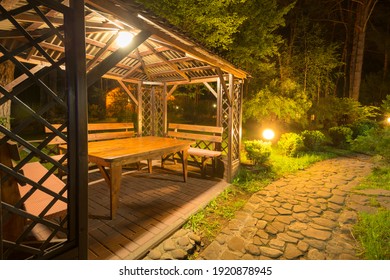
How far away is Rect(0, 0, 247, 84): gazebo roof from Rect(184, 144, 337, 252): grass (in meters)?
3.23

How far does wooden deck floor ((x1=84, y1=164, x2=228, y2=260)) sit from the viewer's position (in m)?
3.69

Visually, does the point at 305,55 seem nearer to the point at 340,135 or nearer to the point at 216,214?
the point at 340,135

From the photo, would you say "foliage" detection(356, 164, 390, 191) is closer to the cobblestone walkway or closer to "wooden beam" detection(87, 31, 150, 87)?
the cobblestone walkway

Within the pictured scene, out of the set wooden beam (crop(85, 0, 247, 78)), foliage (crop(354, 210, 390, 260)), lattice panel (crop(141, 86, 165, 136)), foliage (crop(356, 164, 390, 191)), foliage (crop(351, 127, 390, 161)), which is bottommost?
foliage (crop(354, 210, 390, 260))

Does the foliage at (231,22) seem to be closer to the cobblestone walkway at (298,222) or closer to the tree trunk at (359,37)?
the cobblestone walkway at (298,222)

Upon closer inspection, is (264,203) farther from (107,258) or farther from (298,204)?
(107,258)

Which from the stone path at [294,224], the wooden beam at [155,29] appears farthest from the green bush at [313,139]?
the wooden beam at [155,29]

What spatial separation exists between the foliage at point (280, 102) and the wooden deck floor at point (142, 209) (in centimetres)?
603

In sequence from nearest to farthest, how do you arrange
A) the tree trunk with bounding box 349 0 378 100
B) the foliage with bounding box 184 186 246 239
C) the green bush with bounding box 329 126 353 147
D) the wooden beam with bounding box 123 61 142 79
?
1. the foliage with bounding box 184 186 246 239
2. the wooden beam with bounding box 123 61 142 79
3. the green bush with bounding box 329 126 353 147
4. the tree trunk with bounding box 349 0 378 100

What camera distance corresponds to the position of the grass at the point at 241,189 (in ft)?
14.7

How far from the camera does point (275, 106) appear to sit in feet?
38.7

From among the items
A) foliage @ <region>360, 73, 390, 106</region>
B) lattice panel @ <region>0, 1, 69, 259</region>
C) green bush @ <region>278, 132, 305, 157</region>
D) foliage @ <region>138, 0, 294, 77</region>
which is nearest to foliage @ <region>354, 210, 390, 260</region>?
lattice panel @ <region>0, 1, 69, 259</region>

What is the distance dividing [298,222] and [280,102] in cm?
818

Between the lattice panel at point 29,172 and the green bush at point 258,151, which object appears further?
the green bush at point 258,151
